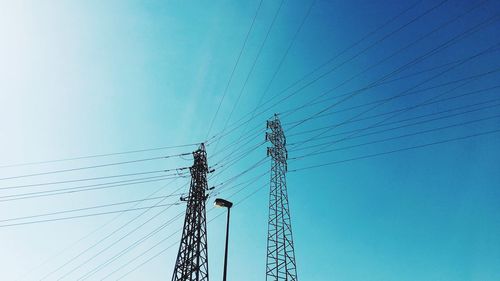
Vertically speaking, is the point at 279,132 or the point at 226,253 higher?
the point at 279,132

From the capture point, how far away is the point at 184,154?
1217 inches

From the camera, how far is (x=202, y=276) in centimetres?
2288

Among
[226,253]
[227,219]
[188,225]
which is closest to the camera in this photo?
[226,253]

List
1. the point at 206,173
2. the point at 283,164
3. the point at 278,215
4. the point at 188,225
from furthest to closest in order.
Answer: the point at 283,164 < the point at 278,215 < the point at 206,173 < the point at 188,225

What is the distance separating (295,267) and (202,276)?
415 inches

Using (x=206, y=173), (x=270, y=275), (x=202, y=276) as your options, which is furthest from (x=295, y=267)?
(x=206, y=173)

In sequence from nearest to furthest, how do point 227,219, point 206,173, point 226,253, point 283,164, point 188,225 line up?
point 226,253 → point 227,219 → point 188,225 → point 206,173 → point 283,164

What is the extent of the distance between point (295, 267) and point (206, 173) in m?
12.4

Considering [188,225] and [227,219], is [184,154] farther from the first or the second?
[227,219]

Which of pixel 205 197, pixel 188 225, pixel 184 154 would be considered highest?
pixel 184 154

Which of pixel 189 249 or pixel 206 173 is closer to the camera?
pixel 189 249

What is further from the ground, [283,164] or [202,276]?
[283,164]

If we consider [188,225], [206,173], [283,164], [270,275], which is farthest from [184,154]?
[270,275]

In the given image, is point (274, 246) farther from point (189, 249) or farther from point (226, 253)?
point (226, 253)
